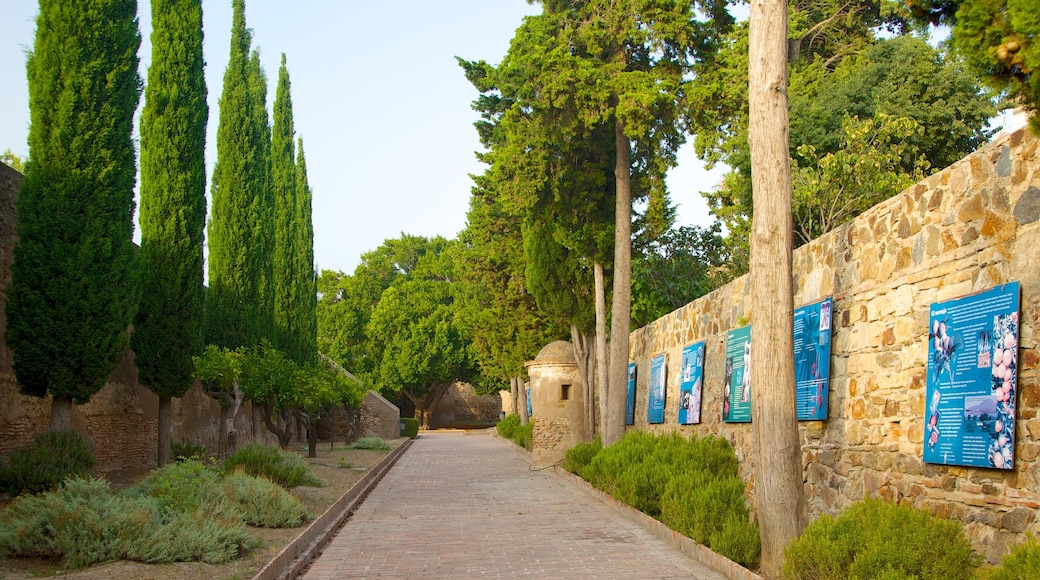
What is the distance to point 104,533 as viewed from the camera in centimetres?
823

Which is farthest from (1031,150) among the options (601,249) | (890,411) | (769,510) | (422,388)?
(422,388)

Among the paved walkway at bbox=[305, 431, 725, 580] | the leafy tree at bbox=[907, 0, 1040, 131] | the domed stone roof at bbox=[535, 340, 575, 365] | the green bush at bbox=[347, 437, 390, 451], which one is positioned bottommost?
the green bush at bbox=[347, 437, 390, 451]

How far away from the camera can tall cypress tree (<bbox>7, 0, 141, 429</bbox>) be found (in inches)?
501

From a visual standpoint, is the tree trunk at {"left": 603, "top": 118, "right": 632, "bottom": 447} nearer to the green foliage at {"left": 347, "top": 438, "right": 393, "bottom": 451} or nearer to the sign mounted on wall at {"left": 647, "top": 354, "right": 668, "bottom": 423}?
the sign mounted on wall at {"left": 647, "top": 354, "right": 668, "bottom": 423}

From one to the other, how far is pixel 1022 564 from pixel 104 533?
24.4ft

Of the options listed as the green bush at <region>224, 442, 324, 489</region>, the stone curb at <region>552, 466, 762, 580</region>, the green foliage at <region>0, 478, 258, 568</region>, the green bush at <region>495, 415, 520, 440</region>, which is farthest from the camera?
the green bush at <region>495, 415, 520, 440</region>

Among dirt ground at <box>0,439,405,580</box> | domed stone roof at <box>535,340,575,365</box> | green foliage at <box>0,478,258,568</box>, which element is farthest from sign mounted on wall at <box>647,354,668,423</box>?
green foliage at <box>0,478,258,568</box>

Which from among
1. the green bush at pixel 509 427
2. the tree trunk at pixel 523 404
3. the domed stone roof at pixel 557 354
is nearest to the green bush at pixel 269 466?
the domed stone roof at pixel 557 354

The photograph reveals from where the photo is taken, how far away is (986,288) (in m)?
6.76

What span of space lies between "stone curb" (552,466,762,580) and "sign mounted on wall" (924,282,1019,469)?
6.76 ft

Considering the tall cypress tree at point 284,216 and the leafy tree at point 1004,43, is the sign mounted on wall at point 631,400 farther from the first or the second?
the leafy tree at point 1004,43

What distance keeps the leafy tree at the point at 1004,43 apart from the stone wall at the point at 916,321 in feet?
6.62

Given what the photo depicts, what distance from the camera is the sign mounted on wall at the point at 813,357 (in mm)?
9609

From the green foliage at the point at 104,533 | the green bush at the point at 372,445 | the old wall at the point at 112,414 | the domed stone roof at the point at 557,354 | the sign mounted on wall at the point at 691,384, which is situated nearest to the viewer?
the green foliage at the point at 104,533
